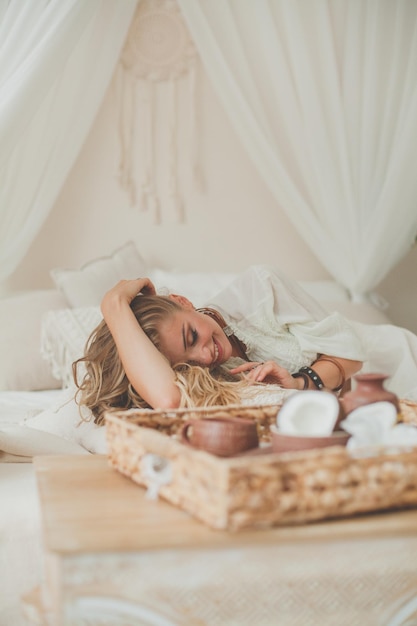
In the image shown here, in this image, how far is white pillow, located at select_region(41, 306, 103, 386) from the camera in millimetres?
2504

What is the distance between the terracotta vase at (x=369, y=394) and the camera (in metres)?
1.24

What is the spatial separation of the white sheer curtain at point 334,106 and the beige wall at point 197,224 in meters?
0.37

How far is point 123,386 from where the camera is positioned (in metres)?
1.93

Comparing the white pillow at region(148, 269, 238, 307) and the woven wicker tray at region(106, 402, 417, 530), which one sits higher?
the woven wicker tray at region(106, 402, 417, 530)

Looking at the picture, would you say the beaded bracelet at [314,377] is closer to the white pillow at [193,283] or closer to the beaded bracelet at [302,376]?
the beaded bracelet at [302,376]

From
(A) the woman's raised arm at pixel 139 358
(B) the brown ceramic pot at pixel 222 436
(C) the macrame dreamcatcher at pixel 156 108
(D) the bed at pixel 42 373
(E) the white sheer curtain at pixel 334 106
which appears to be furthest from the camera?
(C) the macrame dreamcatcher at pixel 156 108

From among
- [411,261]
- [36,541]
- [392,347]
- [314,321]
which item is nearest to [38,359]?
[314,321]

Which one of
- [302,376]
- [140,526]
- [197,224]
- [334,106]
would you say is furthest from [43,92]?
[140,526]

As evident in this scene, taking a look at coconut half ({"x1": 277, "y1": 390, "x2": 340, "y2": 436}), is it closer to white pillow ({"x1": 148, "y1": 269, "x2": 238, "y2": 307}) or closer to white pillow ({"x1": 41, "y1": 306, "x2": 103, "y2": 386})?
white pillow ({"x1": 41, "y1": 306, "x2": 103, "y2": 386})

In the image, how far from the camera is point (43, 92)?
2.16 m

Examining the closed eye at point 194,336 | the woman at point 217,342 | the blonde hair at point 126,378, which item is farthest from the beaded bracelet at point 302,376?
the closed eye at point 194,336

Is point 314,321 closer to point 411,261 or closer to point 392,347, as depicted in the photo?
point 392,347

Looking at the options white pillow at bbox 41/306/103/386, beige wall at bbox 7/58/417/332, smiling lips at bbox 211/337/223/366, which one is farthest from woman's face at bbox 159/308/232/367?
beige wall at bbox 7/58/417/332

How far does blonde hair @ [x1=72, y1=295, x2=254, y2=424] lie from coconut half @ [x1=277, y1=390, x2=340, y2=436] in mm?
555
